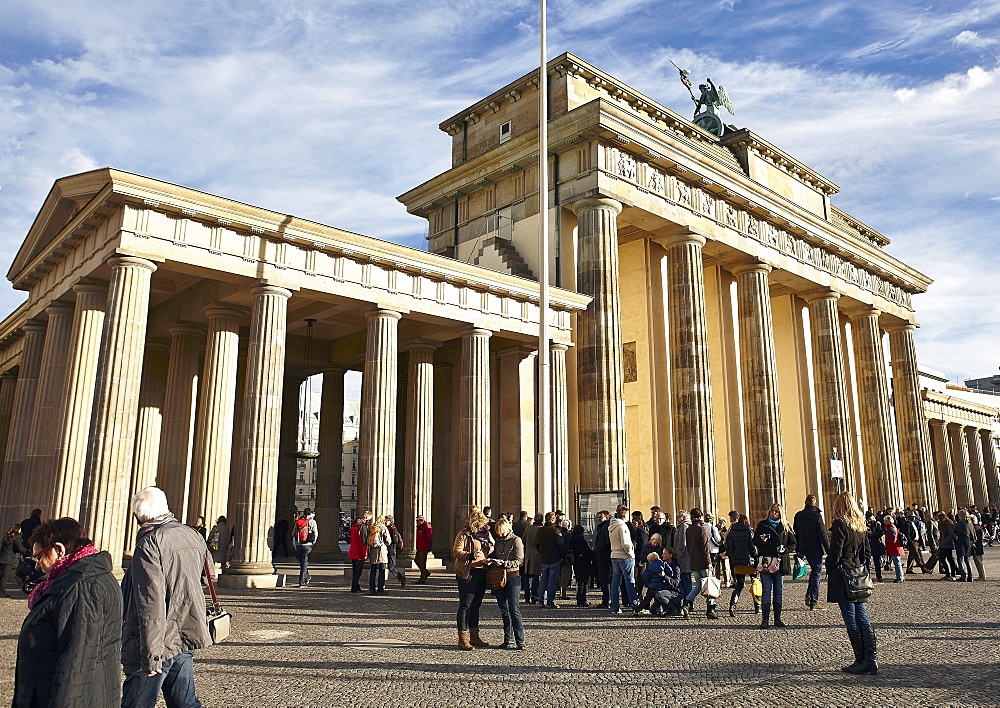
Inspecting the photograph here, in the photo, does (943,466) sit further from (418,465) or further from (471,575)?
(471,575)

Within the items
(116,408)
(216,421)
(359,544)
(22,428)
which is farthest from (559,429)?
(22,428)

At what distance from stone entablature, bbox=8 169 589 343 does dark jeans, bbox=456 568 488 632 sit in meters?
10.6

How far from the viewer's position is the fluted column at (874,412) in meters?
34.6

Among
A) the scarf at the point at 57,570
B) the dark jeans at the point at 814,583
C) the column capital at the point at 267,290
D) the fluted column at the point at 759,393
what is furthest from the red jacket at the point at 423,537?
the fluted column at the point at 759,393

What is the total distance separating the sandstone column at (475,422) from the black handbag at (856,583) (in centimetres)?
1350

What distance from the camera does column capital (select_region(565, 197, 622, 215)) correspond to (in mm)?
24531

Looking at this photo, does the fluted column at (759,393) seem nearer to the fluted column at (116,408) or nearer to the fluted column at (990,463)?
the fluted column at (116,408)

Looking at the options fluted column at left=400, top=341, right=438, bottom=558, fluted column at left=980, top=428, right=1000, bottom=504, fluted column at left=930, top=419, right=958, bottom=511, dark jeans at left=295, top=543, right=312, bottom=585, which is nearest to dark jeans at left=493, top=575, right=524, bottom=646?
dark jeans at left=295, top=543, right=312, bottom=585

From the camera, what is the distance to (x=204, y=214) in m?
16.4

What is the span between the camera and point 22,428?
784 inches

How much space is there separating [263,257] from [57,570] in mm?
14272

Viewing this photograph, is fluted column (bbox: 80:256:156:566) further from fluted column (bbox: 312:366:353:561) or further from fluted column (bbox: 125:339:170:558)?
fluted column (bbox: 312:366:353:561)

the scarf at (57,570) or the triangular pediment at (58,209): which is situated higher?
the triangular pediment at (58,209)

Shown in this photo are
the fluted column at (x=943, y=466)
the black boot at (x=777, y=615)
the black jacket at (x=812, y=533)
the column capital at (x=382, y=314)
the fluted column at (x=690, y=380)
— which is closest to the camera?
the black jacket at (x=812, y=533)
